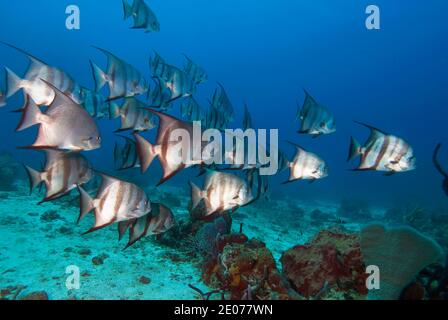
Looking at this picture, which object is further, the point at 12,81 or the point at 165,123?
the point at 12,81

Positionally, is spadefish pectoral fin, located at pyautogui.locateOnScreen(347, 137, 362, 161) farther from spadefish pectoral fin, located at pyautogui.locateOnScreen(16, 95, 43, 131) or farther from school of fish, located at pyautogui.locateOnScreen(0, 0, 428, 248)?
spadefish pectoral fin, located at pyautogui.locateOnScreen(16, 95, 43, 131)

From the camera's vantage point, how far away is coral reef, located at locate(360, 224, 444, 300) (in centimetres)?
401

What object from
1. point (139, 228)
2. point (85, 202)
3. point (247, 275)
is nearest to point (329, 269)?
point (247, 275)

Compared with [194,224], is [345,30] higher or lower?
higher

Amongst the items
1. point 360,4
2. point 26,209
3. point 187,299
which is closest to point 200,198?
point 187,299

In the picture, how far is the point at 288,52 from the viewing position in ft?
301

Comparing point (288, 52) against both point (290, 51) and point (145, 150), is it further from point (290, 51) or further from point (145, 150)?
point (145, 150)

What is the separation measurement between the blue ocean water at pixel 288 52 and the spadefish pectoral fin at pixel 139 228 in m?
62.9

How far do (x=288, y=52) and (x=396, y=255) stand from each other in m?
96.0

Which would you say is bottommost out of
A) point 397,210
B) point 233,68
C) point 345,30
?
point 397,210

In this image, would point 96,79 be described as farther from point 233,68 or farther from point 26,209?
point 233,68

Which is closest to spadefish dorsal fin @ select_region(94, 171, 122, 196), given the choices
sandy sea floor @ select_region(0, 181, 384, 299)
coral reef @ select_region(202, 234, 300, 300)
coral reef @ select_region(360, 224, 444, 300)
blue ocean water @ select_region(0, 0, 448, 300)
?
sandy sea floor @ select_region(0, 181, 384, 299)

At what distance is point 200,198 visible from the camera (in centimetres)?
381

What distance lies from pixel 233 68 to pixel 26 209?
10165cm
